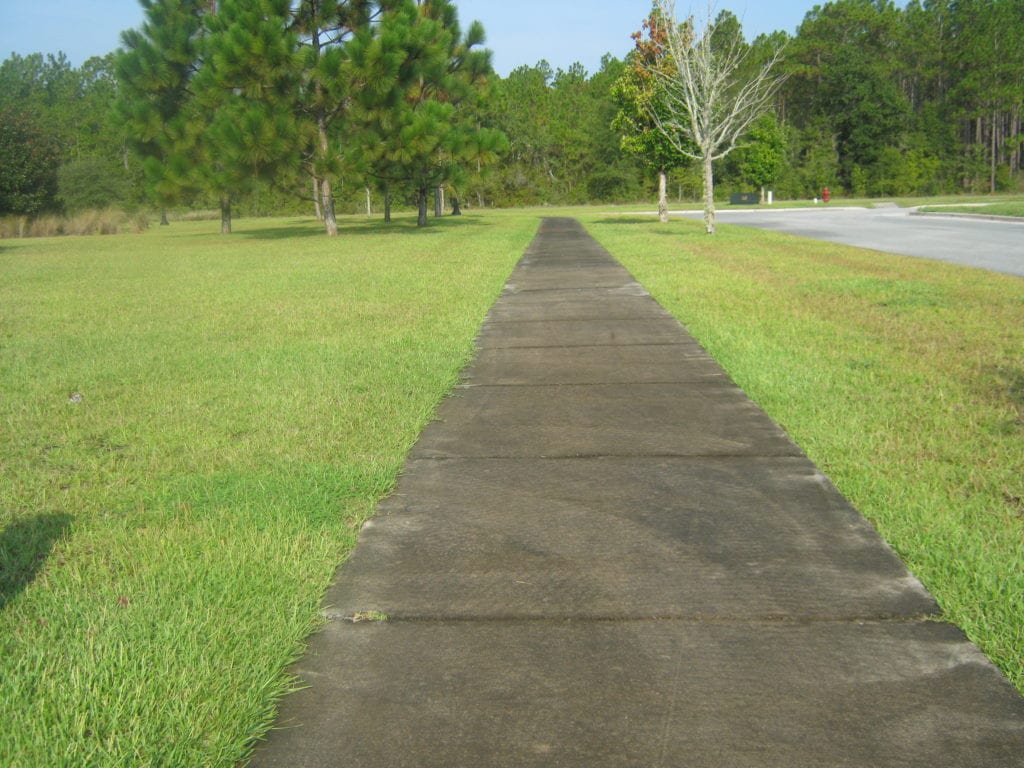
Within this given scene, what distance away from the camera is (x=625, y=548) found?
328 cm

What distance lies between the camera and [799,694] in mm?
2318

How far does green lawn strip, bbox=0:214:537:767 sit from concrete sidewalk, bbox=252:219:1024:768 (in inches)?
9.1

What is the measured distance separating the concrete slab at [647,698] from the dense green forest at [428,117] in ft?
82.8

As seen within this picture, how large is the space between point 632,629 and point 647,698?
0.38 metres

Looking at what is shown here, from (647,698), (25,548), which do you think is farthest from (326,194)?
(647,698)

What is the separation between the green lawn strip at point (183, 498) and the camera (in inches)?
90.7

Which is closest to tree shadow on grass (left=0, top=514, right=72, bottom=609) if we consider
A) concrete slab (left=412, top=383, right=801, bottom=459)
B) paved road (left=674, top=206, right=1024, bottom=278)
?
concrete slab (left=412, top=383, right=801, bottom=459)

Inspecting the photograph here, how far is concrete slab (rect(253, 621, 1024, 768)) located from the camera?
2.10 m

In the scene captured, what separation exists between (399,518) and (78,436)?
255 centimetres

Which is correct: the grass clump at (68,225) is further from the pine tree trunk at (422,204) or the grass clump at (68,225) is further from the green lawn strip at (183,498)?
the green lawn strip at (183,498)

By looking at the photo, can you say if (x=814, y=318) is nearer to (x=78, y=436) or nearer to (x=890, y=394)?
(x=890, y=394)

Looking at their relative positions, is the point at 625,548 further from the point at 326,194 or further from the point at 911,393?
the point at 326,194

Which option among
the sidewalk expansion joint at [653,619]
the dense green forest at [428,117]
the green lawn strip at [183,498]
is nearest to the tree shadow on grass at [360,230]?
the dense green forest at [428,117]

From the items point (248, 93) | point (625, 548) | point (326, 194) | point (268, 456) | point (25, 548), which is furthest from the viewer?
point (326, 194)
